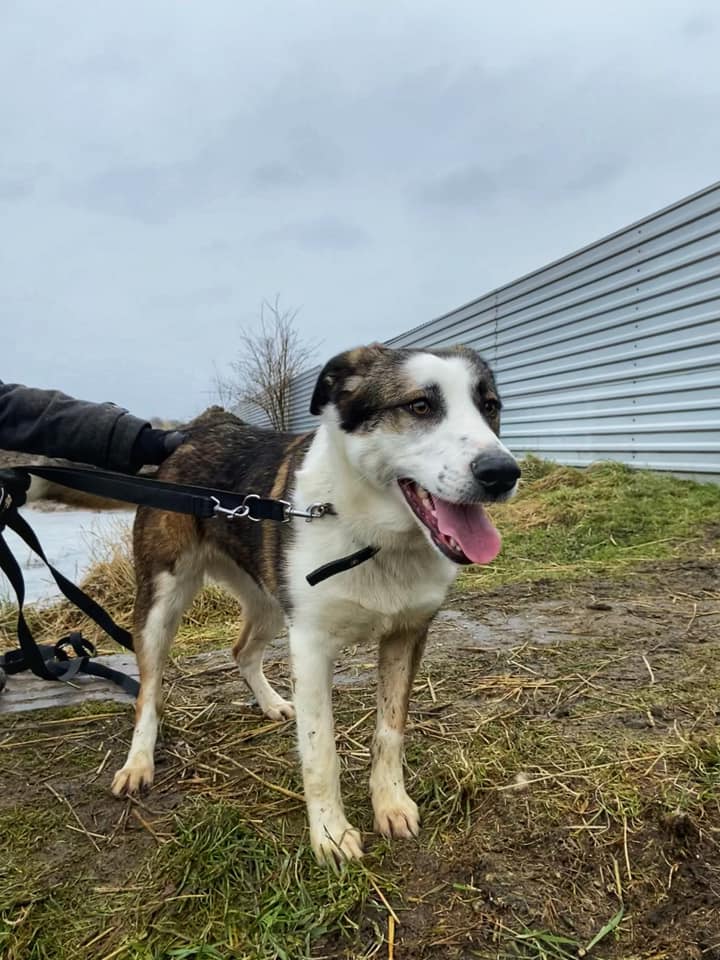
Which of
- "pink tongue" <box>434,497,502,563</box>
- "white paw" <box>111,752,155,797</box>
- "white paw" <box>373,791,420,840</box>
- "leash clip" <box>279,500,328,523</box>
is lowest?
"white paw" <box>373,791,420,840</box>

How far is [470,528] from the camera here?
Result: 6.45 ft

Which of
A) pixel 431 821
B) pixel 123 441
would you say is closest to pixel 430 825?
pixel 431 821

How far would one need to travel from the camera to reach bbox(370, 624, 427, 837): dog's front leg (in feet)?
7.09

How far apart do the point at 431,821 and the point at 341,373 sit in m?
1.50

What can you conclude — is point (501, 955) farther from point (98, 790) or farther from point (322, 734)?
point (98, 790)

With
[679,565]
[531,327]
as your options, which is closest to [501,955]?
[679,565]

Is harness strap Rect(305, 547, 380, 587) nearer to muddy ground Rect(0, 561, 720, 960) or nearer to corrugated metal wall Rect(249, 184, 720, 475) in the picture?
muddy ground Rect(0, 561, 720, 960)

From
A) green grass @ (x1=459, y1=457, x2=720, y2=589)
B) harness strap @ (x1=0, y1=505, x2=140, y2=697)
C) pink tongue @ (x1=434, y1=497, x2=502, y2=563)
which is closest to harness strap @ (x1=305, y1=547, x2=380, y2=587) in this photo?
pink tongue @ (x1=434, y1=497, x2=502, y2=563)

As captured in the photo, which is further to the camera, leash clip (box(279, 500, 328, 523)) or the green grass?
the green grass

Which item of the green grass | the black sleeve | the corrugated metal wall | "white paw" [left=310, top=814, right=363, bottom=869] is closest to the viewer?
"white paw" [left=310, top=814, right=363, bottom=869]

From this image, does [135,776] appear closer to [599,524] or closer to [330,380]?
[330,380]

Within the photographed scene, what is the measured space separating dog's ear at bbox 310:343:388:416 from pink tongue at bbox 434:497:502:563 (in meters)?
0.57

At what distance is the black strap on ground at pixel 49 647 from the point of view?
2680 millimetres

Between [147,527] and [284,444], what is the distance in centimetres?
68
